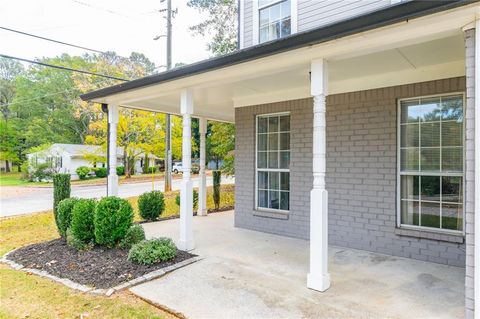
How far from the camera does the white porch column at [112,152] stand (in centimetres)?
693

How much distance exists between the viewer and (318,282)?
12.3 feet

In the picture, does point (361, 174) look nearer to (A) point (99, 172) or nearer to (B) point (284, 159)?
(B) point (284, 159)

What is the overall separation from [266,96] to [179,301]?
4.61 metres

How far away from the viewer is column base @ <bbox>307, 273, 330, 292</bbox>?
375 cm

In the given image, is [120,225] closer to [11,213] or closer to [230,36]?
[11,213]

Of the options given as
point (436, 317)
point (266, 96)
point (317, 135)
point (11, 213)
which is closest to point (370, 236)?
point (436, 317)

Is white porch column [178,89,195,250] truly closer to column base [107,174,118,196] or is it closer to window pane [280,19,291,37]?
column base [107,174,118,196]

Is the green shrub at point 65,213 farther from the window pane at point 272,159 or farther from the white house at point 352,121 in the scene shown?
the window pane at point 272,159

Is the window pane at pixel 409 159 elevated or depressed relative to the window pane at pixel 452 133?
depressed

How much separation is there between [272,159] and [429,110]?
3.13 meters

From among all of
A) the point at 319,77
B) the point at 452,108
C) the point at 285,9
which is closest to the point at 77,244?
the point at 319,77

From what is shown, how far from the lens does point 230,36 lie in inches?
637

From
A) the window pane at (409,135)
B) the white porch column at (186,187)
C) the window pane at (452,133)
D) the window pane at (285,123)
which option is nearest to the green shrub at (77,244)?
the white porch column at (186,187)

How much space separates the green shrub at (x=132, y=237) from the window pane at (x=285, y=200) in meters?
2.94
